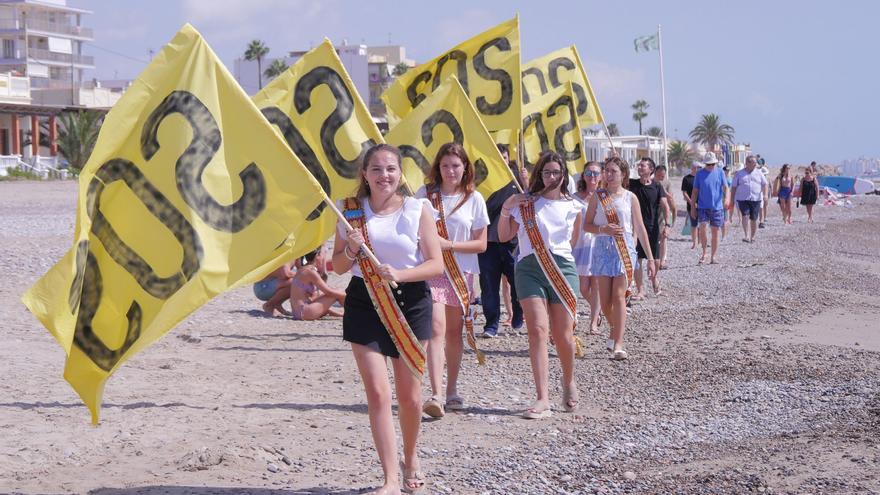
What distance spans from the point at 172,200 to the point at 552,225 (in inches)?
121

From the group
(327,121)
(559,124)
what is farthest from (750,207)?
(327,121)

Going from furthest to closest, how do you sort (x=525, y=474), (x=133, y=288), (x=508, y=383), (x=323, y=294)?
(x=323, y=294)
(x=508, y=383)
(x=525, y=474)
(x=133, y=288)

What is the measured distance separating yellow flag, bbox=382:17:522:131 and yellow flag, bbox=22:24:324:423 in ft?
18.3

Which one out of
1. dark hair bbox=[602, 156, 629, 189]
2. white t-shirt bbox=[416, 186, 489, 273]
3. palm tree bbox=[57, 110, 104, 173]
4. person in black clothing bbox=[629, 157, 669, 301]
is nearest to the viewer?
white t-shirt bbox=[416, 186, 489, 273]

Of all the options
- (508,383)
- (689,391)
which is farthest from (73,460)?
(689,391)

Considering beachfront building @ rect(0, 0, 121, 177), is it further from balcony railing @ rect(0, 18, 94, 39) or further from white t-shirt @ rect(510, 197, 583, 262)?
white t-shirt @ rect(510, 197, 583, 262)

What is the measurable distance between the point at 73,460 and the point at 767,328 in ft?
26.5

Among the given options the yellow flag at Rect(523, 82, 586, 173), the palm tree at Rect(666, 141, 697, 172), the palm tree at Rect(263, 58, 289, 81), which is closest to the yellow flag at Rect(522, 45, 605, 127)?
the yellow flag at Rect(523, 82, 586, 173)

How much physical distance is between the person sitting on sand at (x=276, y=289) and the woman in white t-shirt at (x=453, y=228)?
577 centimetres

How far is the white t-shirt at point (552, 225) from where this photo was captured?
8.50 metres

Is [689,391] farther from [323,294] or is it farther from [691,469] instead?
[323,294]

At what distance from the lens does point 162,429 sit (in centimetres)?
778

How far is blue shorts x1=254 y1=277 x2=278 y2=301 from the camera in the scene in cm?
1437

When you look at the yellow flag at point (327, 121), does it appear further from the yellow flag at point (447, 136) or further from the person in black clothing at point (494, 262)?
the person in black clothing at point (494, 262)
